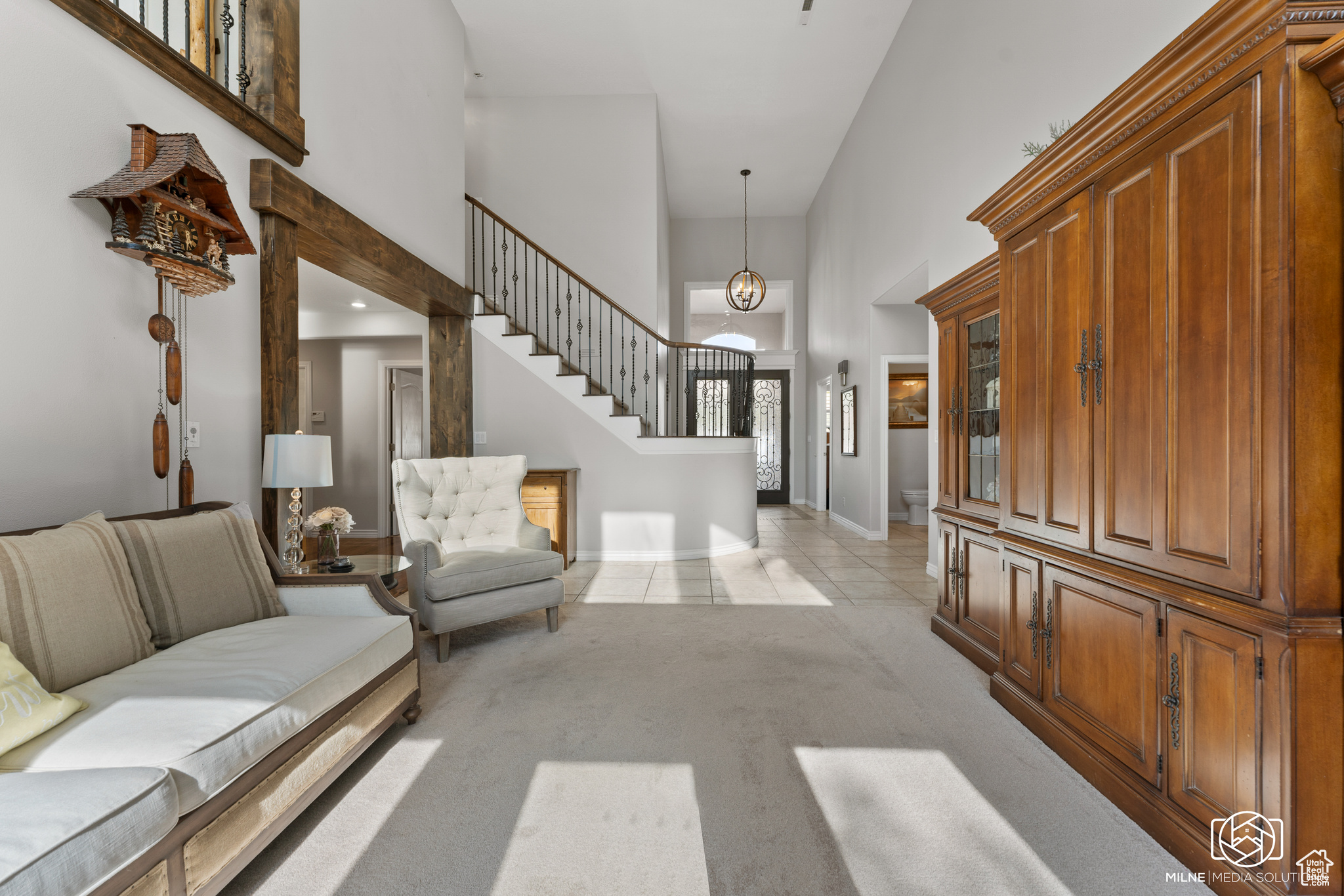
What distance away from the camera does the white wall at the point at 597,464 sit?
539 cm

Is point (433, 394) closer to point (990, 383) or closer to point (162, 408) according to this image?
point (162, 408)

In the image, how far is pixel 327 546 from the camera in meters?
2.62

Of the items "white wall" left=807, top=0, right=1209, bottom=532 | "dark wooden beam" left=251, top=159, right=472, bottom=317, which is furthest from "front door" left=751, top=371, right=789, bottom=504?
"dark wooden beam" left=251, top=159, right=472, bottom=317

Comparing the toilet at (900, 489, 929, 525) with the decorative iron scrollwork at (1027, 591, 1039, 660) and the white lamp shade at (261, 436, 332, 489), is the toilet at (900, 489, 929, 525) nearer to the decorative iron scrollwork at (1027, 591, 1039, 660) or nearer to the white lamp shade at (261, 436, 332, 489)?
the decorative iron scrollwork at (1027, 591, 1039, 660)

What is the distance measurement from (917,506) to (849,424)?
1.53 m

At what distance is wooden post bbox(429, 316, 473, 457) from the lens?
5164 millimetres

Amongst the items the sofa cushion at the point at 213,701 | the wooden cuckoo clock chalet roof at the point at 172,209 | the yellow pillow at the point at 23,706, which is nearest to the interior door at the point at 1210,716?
the sofa cushion at the point at 213,701

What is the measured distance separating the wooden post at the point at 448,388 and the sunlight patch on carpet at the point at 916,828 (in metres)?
4.08

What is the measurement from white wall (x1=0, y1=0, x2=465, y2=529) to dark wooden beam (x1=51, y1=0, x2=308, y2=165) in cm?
4

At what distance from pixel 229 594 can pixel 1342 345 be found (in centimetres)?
316

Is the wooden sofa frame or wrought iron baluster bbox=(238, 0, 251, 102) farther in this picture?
wrought iron baluster bbox=(238, 0, 251, 102)

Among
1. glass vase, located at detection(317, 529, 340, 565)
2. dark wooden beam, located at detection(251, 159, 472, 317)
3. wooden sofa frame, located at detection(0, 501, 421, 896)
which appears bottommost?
wooden sofa frame, located at detection(0, 501, 421, 896)

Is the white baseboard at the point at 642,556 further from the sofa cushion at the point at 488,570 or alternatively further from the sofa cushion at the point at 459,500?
the sofa cushion at the point at 488,570

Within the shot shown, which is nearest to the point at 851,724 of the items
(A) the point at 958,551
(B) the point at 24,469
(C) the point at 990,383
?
(A) the point at 958,551
